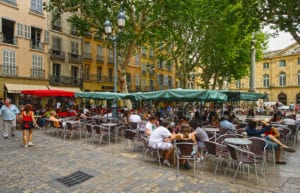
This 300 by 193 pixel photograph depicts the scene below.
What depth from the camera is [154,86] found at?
44.2 m

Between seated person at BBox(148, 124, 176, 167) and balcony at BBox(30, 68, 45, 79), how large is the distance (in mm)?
21162

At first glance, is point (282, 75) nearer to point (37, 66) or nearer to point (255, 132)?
point (37, 66)

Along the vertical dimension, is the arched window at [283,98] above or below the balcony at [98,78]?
below

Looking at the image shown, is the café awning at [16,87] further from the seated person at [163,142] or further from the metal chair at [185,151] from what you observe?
the metal chair at [185,151]

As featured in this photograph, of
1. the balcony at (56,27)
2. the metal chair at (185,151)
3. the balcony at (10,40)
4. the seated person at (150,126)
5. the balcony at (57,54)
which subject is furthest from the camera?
the balcony at (56,27)

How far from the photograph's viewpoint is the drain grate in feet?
17.5

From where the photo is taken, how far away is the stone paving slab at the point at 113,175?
4969 mm

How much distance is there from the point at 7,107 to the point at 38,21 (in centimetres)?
1790

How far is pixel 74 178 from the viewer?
5.56 meters

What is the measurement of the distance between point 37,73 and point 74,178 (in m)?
21.9

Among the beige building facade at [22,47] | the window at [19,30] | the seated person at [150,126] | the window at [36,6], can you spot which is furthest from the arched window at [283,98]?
the seated person at [150,126]

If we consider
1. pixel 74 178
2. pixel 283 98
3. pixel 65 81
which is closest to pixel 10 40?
pixel 65 81

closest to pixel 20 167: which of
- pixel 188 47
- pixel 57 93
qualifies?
pixel 57 93

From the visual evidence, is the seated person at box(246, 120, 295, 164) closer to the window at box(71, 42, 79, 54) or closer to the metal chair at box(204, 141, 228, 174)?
the metal chair at box(204, 141, 228, 174)
